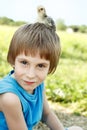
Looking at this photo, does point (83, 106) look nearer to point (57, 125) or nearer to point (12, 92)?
point (57, 125)

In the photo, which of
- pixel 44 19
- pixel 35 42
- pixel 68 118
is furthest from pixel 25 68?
pixel 68 118

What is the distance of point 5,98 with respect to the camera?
2039mm

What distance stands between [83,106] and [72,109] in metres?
0.14

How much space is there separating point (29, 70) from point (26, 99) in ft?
0.72

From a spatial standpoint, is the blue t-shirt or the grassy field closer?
the blue t-shirt

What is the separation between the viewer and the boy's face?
2.07m

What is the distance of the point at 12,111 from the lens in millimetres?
2086

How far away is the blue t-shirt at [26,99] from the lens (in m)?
2.10

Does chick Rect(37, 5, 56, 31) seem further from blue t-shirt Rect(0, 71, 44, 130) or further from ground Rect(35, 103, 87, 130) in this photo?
ground Rect(35, 103, 87, 130)

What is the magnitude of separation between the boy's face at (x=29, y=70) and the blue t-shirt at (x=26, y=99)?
0.13ft

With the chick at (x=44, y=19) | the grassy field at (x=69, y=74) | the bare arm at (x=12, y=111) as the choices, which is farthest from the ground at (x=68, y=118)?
the chick at (x=44, y=19)

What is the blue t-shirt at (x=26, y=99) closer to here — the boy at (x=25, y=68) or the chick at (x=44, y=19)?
the boy at (x=25, y=68)

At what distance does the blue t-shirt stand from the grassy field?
1.72 m

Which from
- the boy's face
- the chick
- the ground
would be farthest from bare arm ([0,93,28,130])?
the ground
